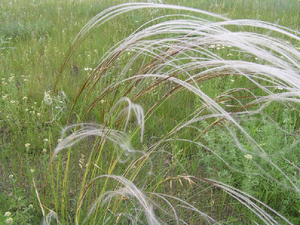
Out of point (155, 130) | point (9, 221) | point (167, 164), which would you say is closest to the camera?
point (9, 221)

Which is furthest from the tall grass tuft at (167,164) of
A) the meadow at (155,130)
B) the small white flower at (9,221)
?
the small white flower at (9,221)

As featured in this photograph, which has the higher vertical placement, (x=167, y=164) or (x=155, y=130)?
(x=155, y=130)

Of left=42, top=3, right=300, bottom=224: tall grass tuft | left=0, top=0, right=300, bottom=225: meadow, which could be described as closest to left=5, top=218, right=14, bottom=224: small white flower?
left=0, top=0, right=300, bottom=225: meadow

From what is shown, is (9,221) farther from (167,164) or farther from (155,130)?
(155,130)

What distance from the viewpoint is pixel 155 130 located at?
2.25 meters

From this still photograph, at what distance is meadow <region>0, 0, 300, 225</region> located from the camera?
1.02 m

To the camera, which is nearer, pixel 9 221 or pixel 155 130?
pixel 9 221

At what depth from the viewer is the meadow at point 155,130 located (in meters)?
1.02

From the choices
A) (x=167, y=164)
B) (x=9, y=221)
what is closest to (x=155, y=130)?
(x=167, y=164)

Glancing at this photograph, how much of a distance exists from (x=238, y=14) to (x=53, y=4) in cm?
442

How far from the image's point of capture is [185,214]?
1.62 meters

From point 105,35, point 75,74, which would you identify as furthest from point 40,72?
point 105,35

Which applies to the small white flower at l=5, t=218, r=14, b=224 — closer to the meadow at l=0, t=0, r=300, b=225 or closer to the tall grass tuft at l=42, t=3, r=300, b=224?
the meadow at l=0, t=0, r=300, b=225

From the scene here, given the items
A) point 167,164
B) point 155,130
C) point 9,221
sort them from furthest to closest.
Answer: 1. point 155,130
2. point 167,164
3. point 9,221
